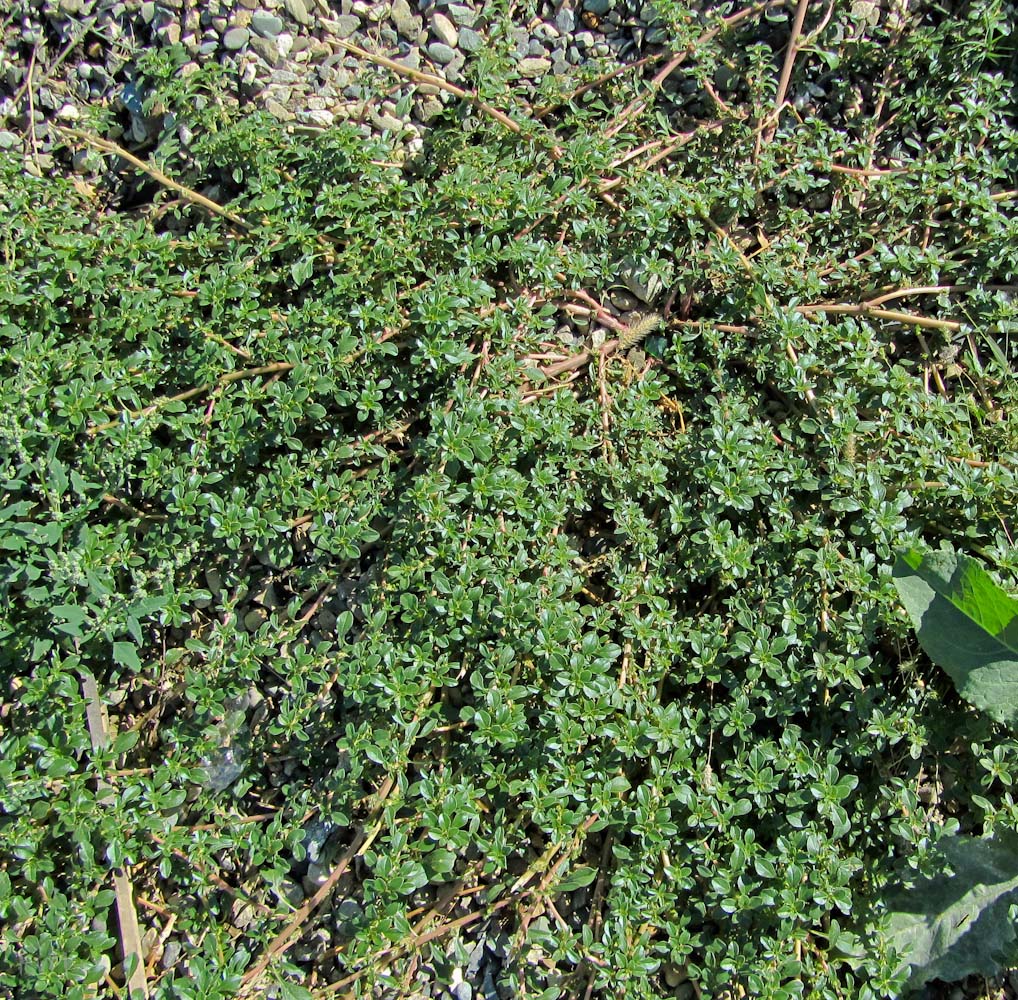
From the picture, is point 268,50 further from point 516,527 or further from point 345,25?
point 516,527

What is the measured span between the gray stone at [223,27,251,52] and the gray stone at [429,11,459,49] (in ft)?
2.46

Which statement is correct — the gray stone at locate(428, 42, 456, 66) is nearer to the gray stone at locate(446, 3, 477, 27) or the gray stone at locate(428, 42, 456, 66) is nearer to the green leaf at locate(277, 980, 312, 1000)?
the gray stone at locate(446, 3, 477, 27)

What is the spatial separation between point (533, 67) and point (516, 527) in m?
1.99

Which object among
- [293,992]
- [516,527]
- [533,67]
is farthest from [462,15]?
[293,992]

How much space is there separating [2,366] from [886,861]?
10.5 feet

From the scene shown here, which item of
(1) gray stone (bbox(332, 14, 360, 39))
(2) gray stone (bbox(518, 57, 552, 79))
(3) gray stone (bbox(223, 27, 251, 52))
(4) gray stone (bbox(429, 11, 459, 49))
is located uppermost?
(2) gray stone (bbox(518, 57, 552, 79))

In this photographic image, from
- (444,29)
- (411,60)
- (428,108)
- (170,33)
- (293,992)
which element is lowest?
(293,992)

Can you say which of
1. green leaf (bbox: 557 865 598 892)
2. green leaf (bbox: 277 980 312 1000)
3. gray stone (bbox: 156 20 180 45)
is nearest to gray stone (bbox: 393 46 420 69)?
gray stone (bbox: 156 20 180 45)

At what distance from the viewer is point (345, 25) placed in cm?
389

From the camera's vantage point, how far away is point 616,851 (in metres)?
2.68

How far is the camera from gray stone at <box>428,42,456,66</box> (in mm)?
3857

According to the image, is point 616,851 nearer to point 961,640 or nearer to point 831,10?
point 961,640

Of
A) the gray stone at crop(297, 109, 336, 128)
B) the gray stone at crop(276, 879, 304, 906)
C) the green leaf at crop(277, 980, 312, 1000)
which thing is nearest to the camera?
the green leaf at crop(277, 980, 312, 1000)

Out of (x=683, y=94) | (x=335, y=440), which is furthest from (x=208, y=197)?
(x=683, y=94)
